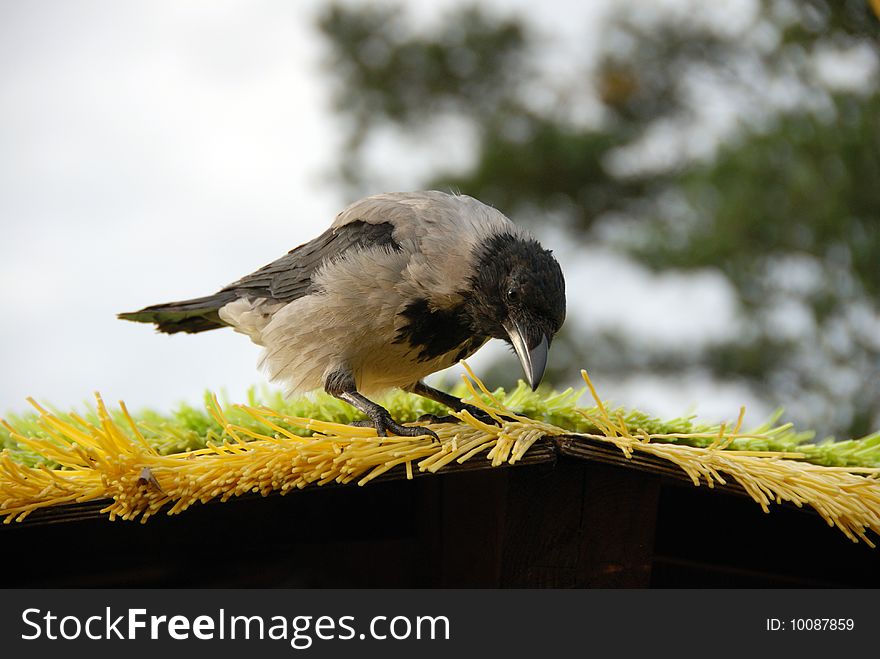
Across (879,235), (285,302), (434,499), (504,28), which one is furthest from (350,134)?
(434,499)

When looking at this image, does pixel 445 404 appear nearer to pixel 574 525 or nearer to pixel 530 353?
pixel 530 353

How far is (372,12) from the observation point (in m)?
7.35

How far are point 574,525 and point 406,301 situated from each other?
63cm

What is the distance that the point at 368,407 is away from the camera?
182 cm

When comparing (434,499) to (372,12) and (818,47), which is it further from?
(372,12)

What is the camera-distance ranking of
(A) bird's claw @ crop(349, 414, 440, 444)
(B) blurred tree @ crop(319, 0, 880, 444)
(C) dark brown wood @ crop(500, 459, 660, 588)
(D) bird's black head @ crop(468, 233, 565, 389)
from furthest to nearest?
(B) blurred tree @ crop(319, 0, 880, 444), (D) bird's black head @ crop(468, 233, 565, 389), (A) bird's claw @ crop(349, 414, 440, 444), (C) dark brown wood @ crop(500, 459, 660, 588)

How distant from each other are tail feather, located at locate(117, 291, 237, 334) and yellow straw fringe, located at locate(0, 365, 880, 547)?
3.09 ft

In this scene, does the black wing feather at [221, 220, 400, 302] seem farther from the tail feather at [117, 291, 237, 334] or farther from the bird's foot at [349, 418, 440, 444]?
the bird's foot at [349, 418, 440, 444]

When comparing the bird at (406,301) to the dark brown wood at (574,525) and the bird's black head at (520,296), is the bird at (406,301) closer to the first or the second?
the bird's black head at (520,296)

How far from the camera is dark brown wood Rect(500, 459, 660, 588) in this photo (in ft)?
4.93

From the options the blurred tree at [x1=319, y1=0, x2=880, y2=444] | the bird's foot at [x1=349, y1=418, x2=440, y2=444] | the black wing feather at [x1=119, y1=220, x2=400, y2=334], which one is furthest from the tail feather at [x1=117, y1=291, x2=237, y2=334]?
the blurred tree at [x1=319, y1=0, x2=880, y2=444]

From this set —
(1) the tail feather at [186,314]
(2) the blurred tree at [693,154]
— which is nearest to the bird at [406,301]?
(1) the tail feather at [186,314]

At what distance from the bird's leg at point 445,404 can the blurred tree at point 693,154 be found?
3.72 meters

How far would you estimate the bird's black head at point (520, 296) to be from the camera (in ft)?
5.81
